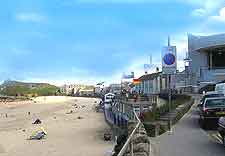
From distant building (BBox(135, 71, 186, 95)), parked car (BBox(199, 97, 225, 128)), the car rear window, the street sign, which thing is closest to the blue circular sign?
the street sign

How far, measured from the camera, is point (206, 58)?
94.9 m

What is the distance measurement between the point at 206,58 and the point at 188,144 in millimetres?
79857

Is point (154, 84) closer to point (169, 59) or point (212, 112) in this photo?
point (212, 112)

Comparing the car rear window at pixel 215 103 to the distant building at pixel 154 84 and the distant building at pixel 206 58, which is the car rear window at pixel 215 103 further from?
the distant building at pixel 154 84

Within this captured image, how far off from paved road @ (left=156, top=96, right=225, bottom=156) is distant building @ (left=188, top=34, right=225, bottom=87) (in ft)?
222

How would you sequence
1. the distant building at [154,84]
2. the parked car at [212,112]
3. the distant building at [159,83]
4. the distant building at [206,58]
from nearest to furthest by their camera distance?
the parked car at [212,112] → the distant building at [206,58] → the distant building at [154,84] → the distant building at [159,83]

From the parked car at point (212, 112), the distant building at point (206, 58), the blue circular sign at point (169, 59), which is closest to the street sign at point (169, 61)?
the blue circular sign at point (169, 59)

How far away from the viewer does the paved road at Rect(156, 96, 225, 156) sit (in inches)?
577

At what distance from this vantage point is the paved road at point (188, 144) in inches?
577

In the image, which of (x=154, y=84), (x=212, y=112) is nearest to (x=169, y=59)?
(x=212, y=112)

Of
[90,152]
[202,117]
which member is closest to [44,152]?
[90,152]

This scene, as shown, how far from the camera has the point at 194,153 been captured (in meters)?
14.5

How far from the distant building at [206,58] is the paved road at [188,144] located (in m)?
67.7

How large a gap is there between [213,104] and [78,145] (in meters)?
15.0
